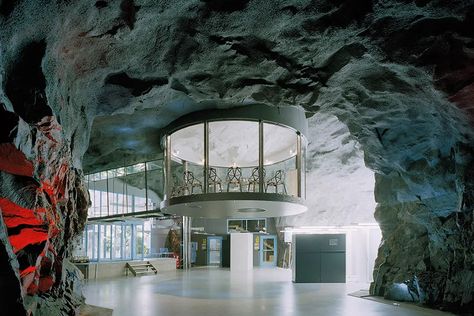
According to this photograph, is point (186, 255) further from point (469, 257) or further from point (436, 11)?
point (436, 11)

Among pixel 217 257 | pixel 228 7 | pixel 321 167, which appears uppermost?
pixel 228 7

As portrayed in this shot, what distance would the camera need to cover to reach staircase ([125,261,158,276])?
72.1 ft

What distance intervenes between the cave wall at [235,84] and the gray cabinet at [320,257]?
5.64m

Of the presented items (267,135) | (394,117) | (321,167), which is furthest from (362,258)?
(394,117)

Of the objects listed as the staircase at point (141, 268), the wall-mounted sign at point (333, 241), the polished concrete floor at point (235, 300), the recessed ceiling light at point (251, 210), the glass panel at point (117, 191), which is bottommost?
the staircase at point (141, 268)

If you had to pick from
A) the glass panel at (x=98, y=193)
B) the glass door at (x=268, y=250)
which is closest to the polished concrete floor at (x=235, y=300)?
the glass panel at (x=98, y=193)

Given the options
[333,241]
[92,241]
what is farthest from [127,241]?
[333,241]

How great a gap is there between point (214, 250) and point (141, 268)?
10376 millimetres

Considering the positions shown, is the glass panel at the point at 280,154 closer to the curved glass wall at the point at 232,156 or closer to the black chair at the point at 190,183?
the curved glass wall at the point at 232,156

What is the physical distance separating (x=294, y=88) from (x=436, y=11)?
381 cm

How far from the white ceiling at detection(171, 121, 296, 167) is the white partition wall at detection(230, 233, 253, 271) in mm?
8113

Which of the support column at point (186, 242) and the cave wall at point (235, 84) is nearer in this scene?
the cave wall at point (235, 84)

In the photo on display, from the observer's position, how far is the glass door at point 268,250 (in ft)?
103

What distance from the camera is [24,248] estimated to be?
5.68 metres
